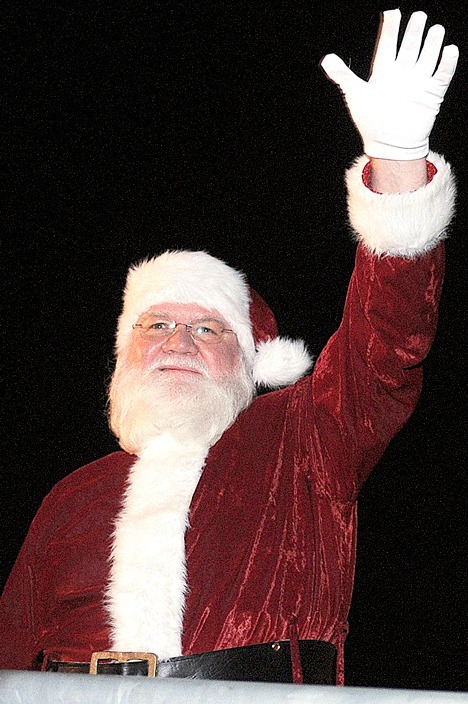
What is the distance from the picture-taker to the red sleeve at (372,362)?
1489 millimetres

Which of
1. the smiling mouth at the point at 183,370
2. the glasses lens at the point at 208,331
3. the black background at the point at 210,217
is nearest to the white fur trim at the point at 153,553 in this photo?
the smiling mouth at the point at 183,370

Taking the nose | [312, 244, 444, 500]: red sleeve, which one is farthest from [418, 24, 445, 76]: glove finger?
the nose

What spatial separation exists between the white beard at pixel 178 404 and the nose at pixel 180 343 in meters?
0.02

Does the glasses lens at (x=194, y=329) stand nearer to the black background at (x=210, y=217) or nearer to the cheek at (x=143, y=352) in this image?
the cheek at (x=143, y=352)

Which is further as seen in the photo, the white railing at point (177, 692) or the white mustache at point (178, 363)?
the white mustache at point (178, 363)

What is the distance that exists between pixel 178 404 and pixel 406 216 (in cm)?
69

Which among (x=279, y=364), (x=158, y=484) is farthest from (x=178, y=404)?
(x=279, y=364)

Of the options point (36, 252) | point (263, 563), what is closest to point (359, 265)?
point (263, 563)

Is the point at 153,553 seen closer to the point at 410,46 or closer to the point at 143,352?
the point at 143,352

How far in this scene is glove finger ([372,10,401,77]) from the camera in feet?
4.38

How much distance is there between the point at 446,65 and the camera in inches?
54.0

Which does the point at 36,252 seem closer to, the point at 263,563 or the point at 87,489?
the point at 87,489

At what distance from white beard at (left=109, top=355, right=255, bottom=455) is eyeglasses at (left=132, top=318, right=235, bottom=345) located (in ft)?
0.25

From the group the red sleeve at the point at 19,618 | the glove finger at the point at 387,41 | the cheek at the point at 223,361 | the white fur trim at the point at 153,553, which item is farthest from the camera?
the cheek at the point at 223,361
